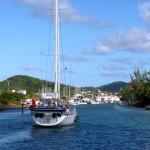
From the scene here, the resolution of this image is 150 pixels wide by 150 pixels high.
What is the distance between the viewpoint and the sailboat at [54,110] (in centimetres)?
7450

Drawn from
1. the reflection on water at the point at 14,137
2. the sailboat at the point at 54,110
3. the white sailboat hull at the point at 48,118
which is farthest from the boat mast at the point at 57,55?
the reflection on water at the point at 14,137

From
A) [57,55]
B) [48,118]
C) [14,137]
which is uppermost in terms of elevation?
[57,55]

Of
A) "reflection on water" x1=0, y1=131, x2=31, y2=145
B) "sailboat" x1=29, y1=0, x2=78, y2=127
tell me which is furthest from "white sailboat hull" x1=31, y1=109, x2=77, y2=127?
"reflection on water" x1=0, y1=131, x2=31, y2=145

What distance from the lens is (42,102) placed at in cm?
7900

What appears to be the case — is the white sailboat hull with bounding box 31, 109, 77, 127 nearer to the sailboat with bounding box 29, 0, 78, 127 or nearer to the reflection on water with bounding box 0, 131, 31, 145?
the sailboat with bounding box 29, 0, 78, 127

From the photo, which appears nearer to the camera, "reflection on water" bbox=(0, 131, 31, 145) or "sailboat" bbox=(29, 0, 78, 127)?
"reflection on water" bbox=(0, 131, 31, 145)

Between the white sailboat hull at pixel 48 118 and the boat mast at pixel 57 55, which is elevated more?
the boat mast at pixel 57 55

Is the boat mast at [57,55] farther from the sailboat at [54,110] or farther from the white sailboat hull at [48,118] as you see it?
the white sailboat hull at [48,118]

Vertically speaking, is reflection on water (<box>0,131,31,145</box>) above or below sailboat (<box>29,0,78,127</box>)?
below

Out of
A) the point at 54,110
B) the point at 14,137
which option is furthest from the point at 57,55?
the point at 14,137

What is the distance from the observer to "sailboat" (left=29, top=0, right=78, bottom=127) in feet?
244

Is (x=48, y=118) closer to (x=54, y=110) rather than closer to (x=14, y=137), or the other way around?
(x=54, y=110)

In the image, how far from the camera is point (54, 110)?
2921 inches

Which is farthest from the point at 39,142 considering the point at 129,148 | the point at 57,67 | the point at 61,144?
the point at 57,67
